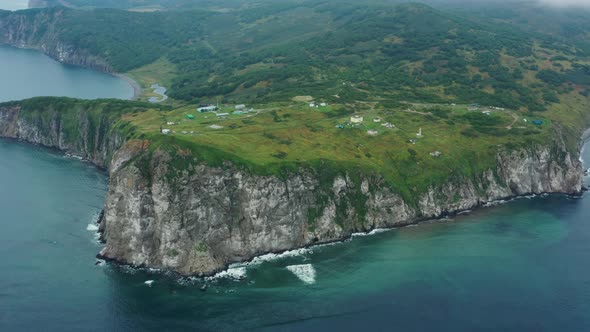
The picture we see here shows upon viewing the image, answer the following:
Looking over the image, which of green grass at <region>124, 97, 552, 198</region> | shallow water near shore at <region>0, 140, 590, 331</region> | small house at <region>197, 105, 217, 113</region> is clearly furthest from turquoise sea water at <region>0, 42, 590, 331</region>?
small house at <region>197, 105, 217, 113</region>

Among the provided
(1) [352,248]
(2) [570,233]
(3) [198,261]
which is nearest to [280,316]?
(3) [198,261]

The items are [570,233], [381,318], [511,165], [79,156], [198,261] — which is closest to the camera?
[381,318]

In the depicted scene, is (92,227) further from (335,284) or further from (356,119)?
(356,119)

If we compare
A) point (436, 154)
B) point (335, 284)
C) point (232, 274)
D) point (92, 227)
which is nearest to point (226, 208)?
point (232, 274)

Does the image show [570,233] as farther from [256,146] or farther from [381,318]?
[256,146]

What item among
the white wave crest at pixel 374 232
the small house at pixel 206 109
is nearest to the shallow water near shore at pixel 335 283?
the white wave crest at pixel 374 232

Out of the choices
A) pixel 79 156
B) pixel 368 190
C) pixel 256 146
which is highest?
pixel 256 146
